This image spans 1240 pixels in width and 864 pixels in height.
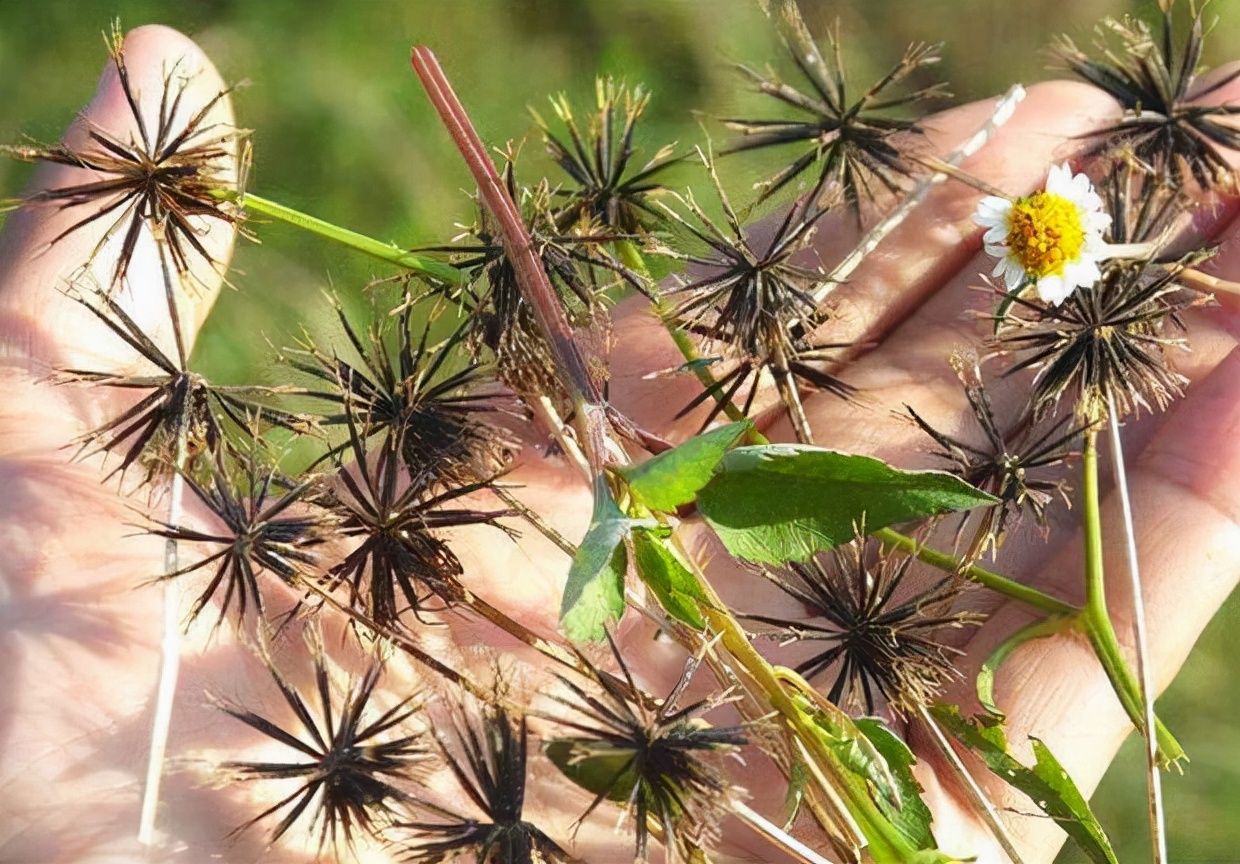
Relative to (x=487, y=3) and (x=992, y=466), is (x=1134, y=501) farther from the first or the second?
(x=487, y=3)

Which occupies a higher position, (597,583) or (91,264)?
(91,264)

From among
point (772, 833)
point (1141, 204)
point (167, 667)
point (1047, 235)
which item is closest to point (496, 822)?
point (772, 833)

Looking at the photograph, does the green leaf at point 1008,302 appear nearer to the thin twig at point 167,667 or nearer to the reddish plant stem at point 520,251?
the reddish plant stem at point 520,251

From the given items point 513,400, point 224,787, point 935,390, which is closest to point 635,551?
point 513,400

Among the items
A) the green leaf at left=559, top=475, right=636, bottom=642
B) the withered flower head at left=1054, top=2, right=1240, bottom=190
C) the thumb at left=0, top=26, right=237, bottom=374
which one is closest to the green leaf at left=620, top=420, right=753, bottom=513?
the green leaf at left=559, top=475, right=636, bottom=642

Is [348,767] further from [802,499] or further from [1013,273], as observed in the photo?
[1013,273]

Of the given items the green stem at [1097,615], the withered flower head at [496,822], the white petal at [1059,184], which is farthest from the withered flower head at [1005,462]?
the withered flower head at [496,822]
